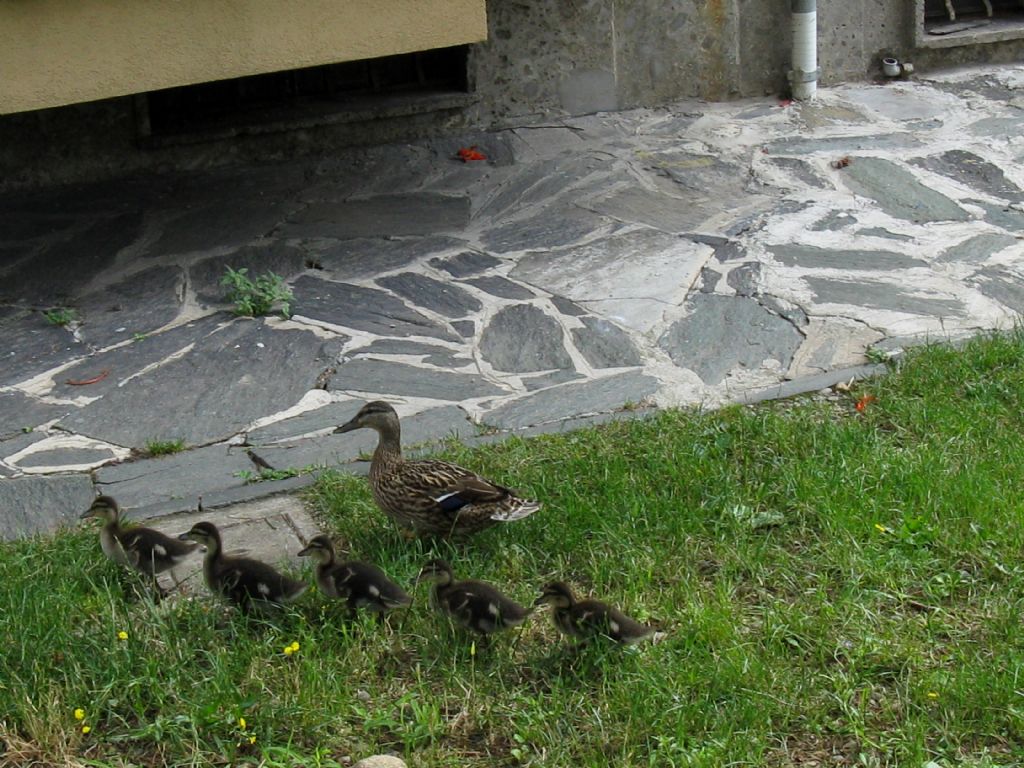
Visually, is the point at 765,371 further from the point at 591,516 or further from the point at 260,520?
the point at 260,520

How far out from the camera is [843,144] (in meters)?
10.6

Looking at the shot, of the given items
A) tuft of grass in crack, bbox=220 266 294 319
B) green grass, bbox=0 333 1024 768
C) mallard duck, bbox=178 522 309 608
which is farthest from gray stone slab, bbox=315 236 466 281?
mallard duck, bbox=178 522 309 608

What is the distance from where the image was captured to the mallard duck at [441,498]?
557 cm

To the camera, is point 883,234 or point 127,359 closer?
point 127,359

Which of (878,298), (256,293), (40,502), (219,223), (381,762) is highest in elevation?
(219,223)

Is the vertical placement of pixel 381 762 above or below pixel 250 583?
below

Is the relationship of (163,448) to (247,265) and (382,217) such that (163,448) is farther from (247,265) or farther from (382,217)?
(382,217)

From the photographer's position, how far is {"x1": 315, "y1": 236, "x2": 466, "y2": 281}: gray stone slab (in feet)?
28.8

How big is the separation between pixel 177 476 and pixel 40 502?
61 cm

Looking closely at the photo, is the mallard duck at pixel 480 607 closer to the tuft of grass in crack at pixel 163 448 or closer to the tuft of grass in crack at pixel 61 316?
the tuft of grass in crack at pixel 163 448

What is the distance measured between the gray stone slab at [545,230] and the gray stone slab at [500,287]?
1.52ft

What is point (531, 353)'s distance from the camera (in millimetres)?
7750

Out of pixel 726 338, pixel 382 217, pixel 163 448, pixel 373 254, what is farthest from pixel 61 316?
pixel 726 338

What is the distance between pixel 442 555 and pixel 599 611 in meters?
1.07
